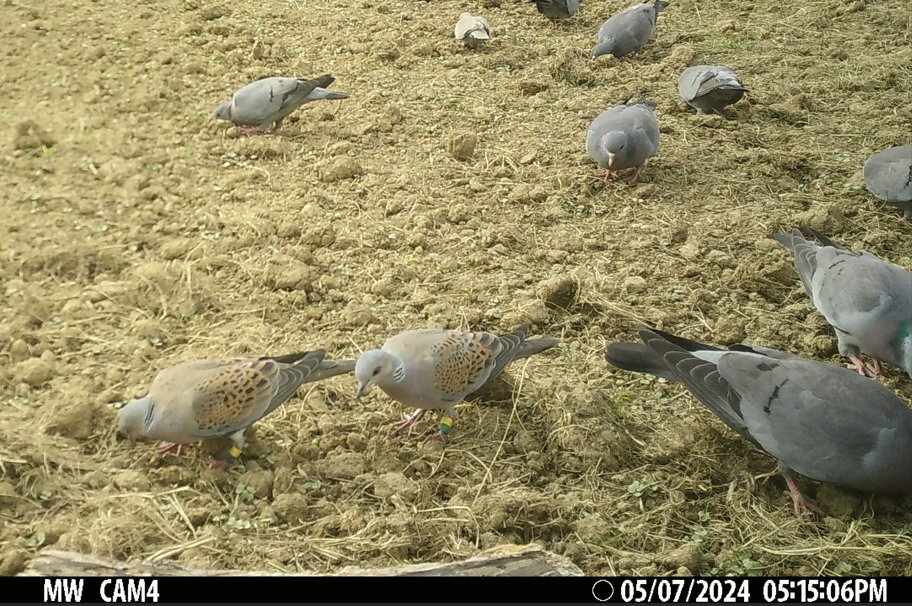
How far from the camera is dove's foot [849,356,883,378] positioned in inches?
157

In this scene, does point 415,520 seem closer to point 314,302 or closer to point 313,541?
point 313,541

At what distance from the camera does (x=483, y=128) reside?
5.95 metres

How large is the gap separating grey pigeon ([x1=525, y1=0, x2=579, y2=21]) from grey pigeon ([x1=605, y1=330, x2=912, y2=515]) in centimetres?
506

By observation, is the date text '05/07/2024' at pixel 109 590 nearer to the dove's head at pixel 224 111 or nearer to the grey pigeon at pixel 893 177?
the dove's head at pixel 224 111

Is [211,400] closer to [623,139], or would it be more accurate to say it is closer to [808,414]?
[808,414]

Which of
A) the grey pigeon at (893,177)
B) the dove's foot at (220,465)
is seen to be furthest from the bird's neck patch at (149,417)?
the grey pigeon at (893,177)

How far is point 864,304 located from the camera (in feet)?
12.5

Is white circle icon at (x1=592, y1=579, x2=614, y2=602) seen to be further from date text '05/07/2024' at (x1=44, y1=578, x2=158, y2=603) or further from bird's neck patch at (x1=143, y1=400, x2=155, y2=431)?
bird's neck patch at (x1=143, y1=400, x2=155, y2=431)

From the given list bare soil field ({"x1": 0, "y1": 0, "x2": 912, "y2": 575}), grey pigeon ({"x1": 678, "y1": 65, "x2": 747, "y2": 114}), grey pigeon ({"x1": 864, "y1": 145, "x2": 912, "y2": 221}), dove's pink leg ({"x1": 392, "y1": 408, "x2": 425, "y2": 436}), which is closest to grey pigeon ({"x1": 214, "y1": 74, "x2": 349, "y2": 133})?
bare soil field ({"x1": 0, "y1": 0, "x2": 912, "y2": 575})

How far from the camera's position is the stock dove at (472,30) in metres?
6.93

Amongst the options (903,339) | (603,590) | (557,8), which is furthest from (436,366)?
(557,8)

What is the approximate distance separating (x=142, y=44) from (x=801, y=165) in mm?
5235

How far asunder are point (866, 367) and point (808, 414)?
45.8 inches

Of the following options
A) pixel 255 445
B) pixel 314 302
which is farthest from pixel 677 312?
pixel 255 445
